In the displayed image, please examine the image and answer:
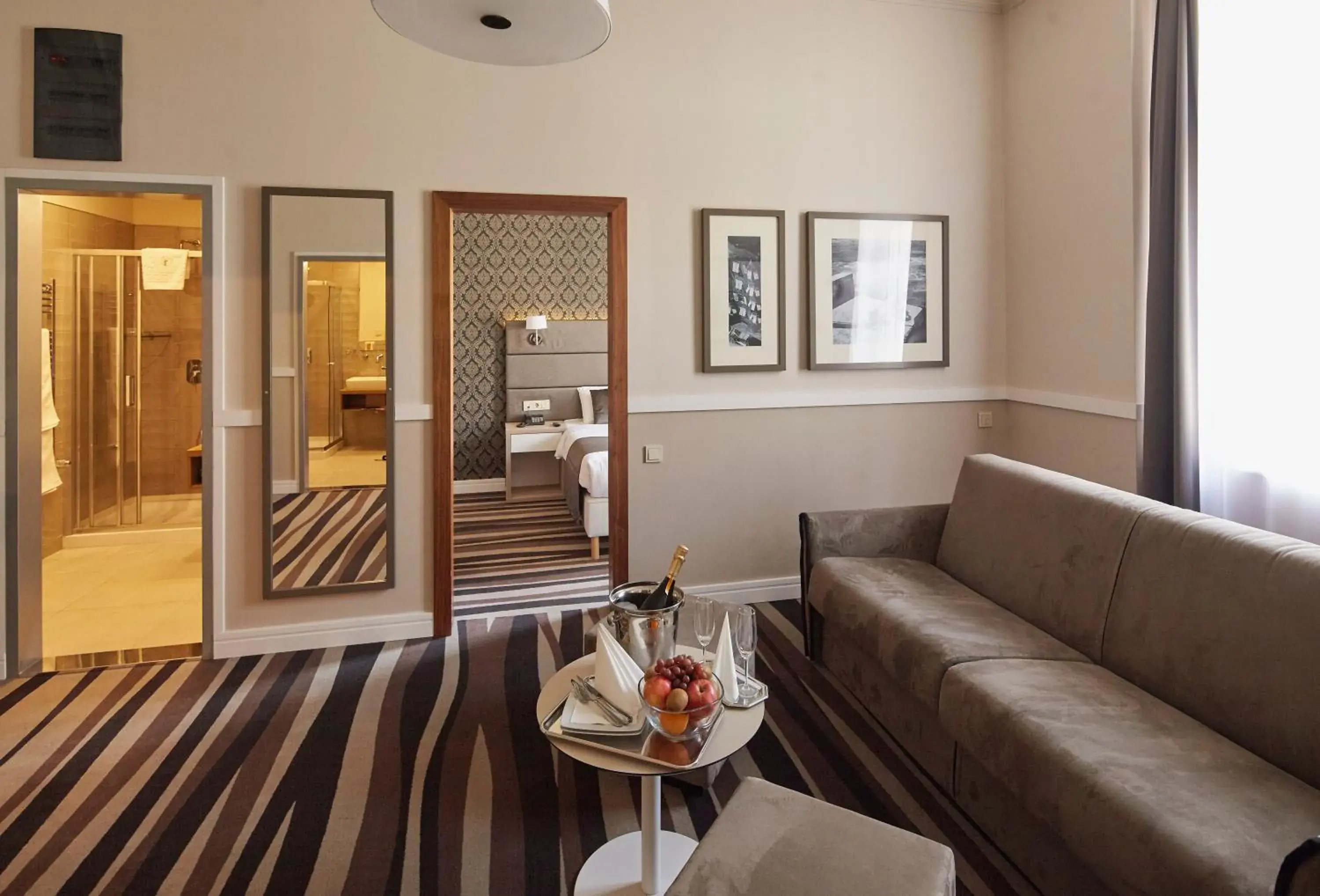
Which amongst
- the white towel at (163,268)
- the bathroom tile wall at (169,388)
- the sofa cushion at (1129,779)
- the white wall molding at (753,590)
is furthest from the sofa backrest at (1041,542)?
the bathroom tile wall at (169,388)

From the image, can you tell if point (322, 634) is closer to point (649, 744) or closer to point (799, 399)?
point (649, 744)

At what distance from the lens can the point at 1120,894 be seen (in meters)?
1.71

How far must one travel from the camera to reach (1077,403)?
13.0 ft

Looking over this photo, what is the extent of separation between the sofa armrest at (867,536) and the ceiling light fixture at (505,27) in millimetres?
2152

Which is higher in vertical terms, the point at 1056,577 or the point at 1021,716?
the point at 1056,577

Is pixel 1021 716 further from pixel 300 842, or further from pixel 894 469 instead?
pixel 894 469

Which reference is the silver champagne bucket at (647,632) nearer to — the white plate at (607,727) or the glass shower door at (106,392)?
the white plate at (607,727)

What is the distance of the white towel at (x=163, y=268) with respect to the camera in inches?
215

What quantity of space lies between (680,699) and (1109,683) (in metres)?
1.29

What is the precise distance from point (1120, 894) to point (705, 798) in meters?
1.17

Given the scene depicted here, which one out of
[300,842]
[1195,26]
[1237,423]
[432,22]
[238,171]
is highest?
[1195,26]

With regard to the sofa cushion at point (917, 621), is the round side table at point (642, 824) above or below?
below

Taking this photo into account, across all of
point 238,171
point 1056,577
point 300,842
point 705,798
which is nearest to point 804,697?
point 705,798

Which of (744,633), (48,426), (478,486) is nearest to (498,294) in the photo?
(478,486)
